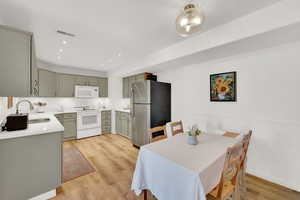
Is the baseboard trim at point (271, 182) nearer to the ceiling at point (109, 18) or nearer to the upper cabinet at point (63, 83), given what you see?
the ceiling at point (109, 18)

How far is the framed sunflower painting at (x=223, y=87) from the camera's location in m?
2.50

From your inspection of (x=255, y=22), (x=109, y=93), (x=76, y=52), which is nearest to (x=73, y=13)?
(x=76, y=52)

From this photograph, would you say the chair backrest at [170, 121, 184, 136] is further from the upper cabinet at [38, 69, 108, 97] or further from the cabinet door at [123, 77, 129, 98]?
the upper cabinet at [38, 69, 108, 97]

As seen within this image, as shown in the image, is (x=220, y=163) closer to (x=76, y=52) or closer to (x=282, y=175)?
(x=282, y=175)

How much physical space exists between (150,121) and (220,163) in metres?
2.04

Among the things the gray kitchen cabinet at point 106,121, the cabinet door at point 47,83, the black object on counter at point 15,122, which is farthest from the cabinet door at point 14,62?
the gray kitchen cabinet at point 106,121

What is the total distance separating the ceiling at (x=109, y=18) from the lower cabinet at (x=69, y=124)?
229 centimetres

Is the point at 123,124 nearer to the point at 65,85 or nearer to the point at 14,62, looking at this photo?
the point at 65,85

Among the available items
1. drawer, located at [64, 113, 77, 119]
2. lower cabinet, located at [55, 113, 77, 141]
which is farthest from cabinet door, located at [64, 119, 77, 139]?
drawer, located at [64, 113, 77, 119]

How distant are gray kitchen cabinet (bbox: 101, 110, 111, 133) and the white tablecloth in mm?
3887

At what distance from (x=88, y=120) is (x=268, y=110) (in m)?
5.00

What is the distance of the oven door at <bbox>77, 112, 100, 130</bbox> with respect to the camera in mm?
4387

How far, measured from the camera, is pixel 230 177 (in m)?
1.38

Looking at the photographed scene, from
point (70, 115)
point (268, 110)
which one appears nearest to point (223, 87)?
point (268, 110)
